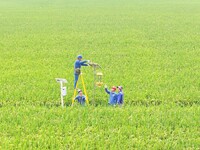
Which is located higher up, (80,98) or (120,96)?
(120,96)

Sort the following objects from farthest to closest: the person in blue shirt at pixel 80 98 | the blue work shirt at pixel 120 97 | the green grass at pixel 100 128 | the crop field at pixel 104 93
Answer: the person in blue shirt at pixel 80 98
the blue work shirt at pixel 120 97
the crop field at pixel 104 93
the green grass at pixel 100 128

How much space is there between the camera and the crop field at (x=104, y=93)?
695 cm

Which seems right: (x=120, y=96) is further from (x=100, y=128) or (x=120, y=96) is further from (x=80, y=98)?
(x=100, y=128)

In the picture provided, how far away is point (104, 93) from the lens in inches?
404

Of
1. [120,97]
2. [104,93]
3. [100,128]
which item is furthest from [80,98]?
[100,128]

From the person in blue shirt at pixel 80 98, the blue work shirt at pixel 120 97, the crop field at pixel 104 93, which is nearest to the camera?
the crop field at pixel 104 93

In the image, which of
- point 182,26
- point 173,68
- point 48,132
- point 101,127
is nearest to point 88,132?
point 101,127

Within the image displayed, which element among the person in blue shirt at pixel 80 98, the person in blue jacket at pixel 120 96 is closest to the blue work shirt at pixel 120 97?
the person in blue jacket at pixel 120 96

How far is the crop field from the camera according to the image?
6.95 m

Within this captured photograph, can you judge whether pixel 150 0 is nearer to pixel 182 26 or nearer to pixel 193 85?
pixel 182 26

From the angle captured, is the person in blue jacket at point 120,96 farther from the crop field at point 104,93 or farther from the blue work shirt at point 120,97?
the crop field at point 104,93

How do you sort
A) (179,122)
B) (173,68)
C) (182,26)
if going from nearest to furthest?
(179,122) → (173,68) → (182,26)

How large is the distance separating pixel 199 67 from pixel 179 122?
626 cm

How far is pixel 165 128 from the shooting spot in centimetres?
736
